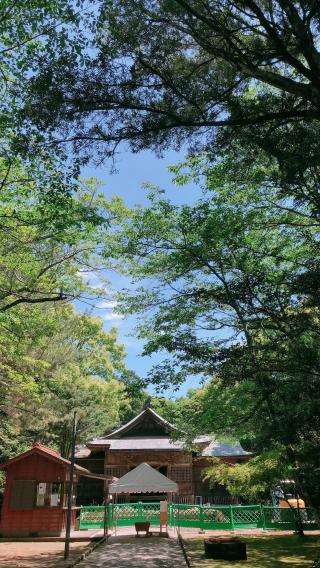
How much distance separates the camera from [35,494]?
17.3m

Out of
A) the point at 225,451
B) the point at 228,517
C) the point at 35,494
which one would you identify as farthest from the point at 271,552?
the point at 225,451

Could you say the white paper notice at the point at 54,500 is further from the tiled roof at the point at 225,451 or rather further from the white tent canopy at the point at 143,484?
the tiled roof at the point at 225,451

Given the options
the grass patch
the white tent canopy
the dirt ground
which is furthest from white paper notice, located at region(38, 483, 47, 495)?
the grass patch

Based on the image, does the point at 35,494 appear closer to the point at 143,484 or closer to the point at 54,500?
the point at 54,500

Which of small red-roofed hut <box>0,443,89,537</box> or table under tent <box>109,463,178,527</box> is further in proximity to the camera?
small red-roofed hut <box>0,443,89,537</box>

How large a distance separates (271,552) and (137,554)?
3.71 meters

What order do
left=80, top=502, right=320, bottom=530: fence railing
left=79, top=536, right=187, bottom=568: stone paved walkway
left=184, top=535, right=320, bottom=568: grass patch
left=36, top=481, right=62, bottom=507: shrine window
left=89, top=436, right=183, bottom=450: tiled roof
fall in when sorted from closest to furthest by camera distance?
left=184, top=535, right=320, bottom=568: grass patch, left=79, top=536, right=187, bottom=568: stone paved walkway, left=36, top=481, right=62, bottom=507: shrine window, left=80, top=502, right=320, bottom=530: fence railing, left=89, top=436, right=183, bottom=450: tiled roof

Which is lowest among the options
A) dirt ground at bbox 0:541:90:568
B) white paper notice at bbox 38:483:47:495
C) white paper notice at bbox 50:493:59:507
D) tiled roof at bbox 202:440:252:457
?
dirt ground at bbox 0:541:90:568

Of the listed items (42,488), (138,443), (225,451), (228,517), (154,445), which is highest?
(138,443)

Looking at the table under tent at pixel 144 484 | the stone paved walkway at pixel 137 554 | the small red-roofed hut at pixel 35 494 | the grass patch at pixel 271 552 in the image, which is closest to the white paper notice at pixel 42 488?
the small red-roofed hut at pixel 35 494

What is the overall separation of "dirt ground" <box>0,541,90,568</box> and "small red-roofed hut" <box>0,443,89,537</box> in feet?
4.60

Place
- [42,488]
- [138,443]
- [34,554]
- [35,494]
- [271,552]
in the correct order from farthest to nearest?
[138,443]
[42,488]
[35,494]
[34,554]
[271,552]

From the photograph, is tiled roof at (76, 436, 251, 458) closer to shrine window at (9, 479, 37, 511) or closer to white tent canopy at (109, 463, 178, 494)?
white tent canopy at (109, 463, 178, 494)

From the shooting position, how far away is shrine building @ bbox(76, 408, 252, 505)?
25141 mm
